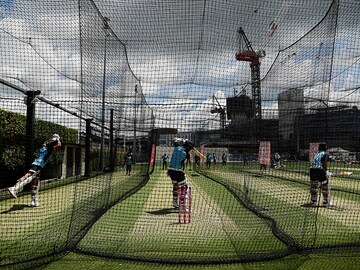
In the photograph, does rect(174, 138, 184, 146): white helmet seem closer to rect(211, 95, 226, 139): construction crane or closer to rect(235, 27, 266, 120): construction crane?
rect(211, 95, 226, 139): construction crane

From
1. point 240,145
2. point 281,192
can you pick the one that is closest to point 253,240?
point 240,145

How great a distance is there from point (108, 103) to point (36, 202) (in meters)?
2.99

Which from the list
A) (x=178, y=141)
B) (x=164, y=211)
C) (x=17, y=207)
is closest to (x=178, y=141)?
(x=178, y=141)

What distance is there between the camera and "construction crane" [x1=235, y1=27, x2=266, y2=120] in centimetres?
560

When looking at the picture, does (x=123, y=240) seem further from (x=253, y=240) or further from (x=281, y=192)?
(x=281, y=192)

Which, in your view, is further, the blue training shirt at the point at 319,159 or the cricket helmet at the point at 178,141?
the blue training shirt at the point at 319,159

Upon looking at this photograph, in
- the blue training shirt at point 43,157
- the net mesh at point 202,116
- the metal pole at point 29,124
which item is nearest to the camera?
the net mesh at point 202,116

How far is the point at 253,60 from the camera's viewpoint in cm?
581

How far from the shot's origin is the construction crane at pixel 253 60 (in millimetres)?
5602

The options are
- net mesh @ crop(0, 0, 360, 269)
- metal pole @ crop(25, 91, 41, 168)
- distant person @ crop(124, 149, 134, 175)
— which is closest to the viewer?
net mesh @ crop(0, 0, 360, 269)

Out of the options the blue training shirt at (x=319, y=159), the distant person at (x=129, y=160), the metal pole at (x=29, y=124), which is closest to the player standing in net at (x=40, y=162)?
the metal pole at (x=29, y=124)

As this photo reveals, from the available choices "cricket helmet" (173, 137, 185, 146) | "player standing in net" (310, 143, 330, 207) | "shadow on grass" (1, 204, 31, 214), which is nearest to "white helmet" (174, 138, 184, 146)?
"cricket helmet" (173, 137, 185, 146)

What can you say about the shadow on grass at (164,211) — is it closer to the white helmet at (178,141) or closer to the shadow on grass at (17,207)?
the white helmet at (178,141)

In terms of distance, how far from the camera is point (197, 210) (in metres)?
7.86
